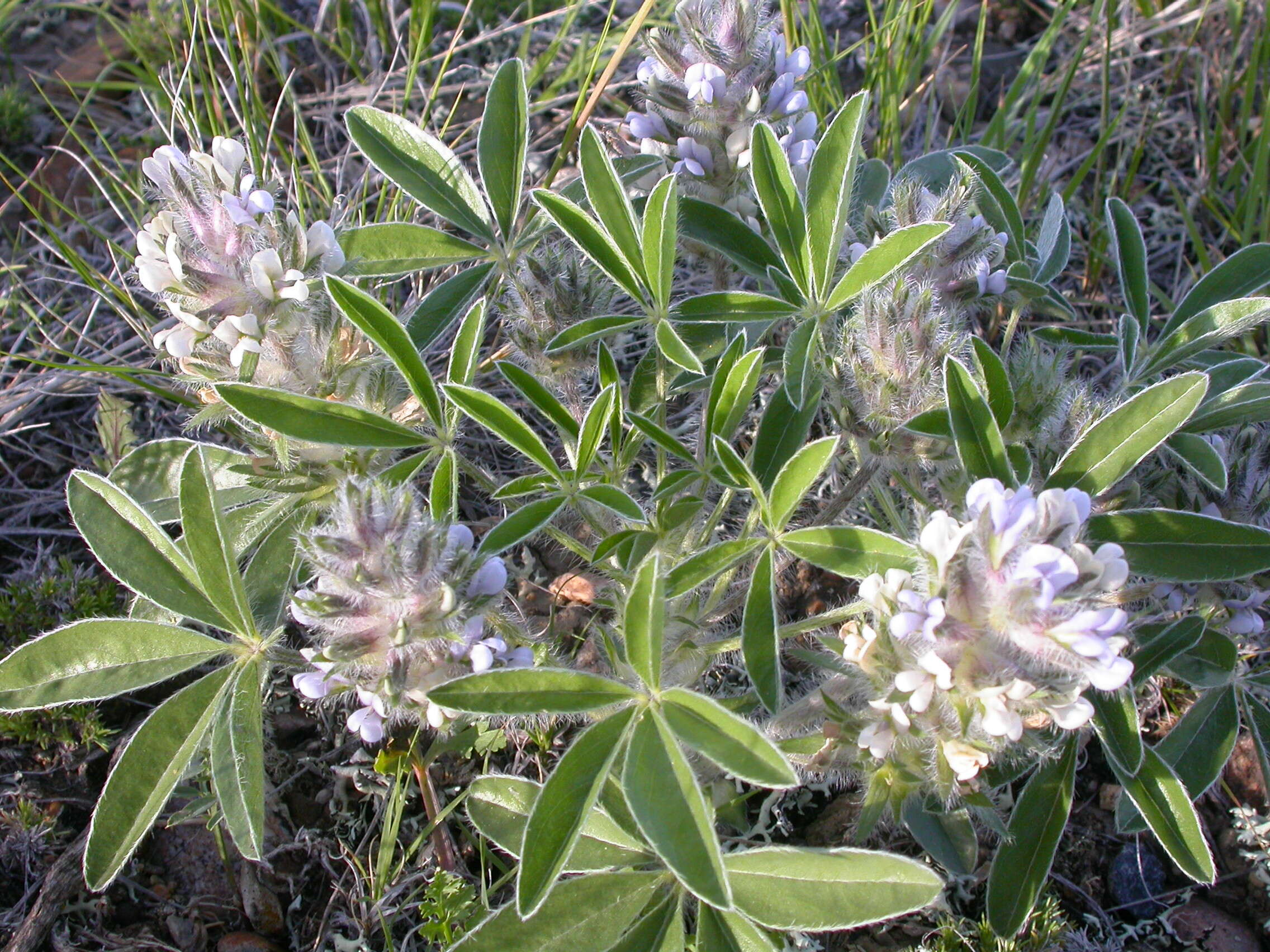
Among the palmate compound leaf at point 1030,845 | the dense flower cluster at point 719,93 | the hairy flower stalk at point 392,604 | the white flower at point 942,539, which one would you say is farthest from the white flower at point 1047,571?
the dense flower cluster at point 719,93

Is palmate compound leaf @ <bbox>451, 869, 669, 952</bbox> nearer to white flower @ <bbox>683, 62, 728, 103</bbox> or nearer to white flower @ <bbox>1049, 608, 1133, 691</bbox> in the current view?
white flower @ <bbox>1049, 608, 1133, 691</bbox>

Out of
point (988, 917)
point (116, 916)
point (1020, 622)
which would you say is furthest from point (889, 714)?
point (116, 916)

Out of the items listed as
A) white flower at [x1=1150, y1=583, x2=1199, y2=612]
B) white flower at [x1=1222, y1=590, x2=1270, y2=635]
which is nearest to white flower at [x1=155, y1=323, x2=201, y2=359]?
white flower at [x1=1150, y1=583, x2=1199, y2=612]

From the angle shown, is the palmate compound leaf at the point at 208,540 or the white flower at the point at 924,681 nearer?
the white flower at the point at 924,681

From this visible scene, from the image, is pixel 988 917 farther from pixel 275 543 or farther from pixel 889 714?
pixel 275 543

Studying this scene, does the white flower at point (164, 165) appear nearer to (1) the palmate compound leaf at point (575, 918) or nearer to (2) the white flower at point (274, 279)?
(2) the white flower at point (274, 279)

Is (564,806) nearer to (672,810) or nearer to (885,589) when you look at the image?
(672,810)

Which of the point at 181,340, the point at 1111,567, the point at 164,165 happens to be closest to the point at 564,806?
the point at 1111,567
